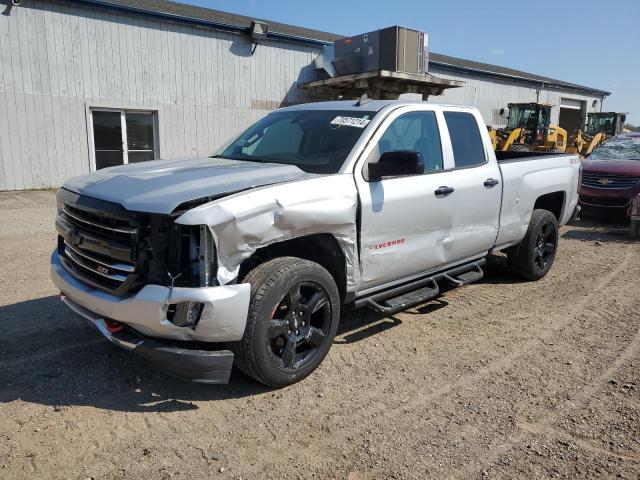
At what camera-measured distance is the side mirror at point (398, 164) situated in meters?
3.75

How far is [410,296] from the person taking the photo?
4.32 m

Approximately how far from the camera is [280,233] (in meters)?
3.29

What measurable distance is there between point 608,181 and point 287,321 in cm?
943

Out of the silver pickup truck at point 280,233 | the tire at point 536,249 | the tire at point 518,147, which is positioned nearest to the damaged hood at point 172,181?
the silver pickup truck at point 280,233

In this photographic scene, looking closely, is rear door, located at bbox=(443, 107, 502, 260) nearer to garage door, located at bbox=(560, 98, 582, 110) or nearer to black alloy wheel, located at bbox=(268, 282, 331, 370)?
black alloy wheel, located at bbox=(268, 282, 331, 370)

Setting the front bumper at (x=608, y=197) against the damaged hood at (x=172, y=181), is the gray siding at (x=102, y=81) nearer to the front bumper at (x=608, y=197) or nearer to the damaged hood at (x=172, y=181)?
the front bumper at (x=608, y=197)

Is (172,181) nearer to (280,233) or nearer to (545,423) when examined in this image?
(280,233)

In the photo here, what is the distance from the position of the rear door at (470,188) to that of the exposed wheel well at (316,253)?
129 centimetres

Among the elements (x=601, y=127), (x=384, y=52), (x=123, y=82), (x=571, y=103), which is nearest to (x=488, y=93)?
(x=601, y=127)

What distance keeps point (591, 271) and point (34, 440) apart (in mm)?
6558

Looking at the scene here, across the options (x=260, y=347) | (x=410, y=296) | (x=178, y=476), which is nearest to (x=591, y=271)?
(x=410, y=296)

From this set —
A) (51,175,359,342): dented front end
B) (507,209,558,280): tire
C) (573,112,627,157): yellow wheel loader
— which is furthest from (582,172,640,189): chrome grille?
(573,112,627,157): yellow wheel loader

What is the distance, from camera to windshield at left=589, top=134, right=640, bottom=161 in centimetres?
1133

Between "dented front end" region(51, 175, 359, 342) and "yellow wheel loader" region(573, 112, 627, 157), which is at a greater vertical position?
"yellow wheel loader" region(573, 112, 627, 157)
